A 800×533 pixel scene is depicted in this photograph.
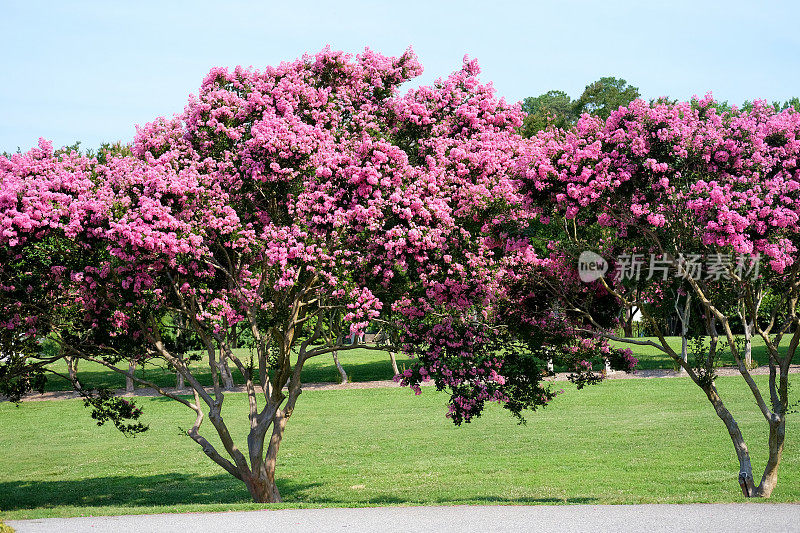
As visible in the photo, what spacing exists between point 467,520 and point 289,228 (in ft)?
22.3

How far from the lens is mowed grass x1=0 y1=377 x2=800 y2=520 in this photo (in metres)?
19.5

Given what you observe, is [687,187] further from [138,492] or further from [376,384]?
[376,384]

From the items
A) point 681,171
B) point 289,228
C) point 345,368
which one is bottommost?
point 345,368

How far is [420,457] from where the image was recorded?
25.3 m

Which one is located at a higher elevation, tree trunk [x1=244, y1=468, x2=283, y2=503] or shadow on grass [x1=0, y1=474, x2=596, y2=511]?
tree trunk [x1=244, y1=468, x2=283, y2=503]

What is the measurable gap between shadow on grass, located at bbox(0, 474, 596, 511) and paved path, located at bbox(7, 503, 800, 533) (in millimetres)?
6394

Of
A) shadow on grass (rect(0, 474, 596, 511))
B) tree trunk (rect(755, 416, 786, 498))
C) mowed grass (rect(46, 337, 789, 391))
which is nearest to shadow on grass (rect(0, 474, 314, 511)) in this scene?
shadow on grass (rect(0, 474, 596, 511))

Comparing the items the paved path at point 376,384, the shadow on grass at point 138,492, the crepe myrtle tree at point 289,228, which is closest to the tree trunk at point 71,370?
the crepe myrtle tree at point 289,228

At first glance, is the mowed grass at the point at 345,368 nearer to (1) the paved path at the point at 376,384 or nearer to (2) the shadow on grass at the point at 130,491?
(1) the paved path at the point at 376,384

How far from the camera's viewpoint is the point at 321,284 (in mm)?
16922

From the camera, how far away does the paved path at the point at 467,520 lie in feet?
37.3

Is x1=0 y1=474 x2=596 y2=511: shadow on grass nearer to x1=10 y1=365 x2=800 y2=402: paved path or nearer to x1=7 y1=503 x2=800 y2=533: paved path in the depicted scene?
x1=7 y1=503 x2=800 y2=533: paved path

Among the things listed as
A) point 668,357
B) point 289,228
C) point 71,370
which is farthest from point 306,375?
point 289,228

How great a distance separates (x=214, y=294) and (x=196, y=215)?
2.59 m
